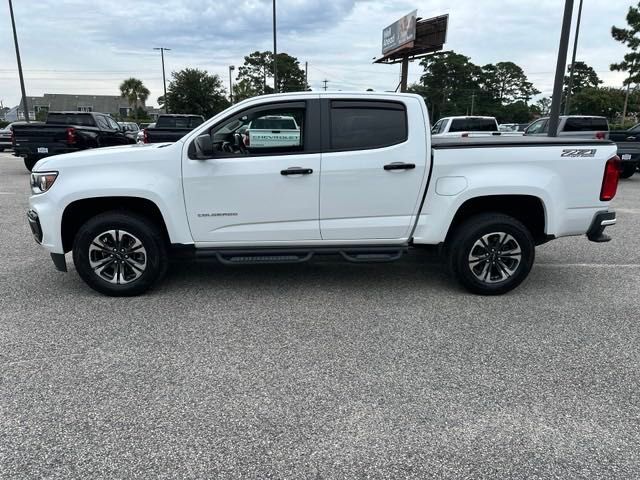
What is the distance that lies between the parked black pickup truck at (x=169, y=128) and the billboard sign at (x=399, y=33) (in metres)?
22.7

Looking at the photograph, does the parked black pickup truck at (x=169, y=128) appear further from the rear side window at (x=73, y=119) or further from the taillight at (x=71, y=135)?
the taillight at (x=71, y=135)

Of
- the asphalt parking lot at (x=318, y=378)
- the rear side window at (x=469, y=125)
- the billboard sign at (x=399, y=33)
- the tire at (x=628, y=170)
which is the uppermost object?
the billboard sign at (x=399, y=33)

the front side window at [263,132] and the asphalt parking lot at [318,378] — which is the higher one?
the front side window at [263,132]

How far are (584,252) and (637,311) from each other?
87.2 inches

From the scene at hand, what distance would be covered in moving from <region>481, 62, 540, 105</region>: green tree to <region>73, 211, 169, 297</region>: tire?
312ft

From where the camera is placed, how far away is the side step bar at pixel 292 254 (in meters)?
4.69

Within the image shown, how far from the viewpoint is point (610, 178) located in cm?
469

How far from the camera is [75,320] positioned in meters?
4.22

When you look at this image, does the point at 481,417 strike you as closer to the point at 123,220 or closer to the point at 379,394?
the point at 379,394

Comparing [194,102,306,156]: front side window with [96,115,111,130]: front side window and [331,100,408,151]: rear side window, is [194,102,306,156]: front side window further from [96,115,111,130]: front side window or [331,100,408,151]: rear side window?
[96,115,111,130]: front side window

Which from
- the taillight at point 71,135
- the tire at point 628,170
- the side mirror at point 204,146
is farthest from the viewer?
the tire at point 628,170

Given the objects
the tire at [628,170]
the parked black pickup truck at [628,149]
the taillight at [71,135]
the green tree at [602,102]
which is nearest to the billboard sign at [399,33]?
the parked black pickup truck at [628,149]

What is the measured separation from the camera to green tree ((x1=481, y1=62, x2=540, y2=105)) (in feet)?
297

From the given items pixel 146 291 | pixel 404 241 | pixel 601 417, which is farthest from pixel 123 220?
pixel 601 417
